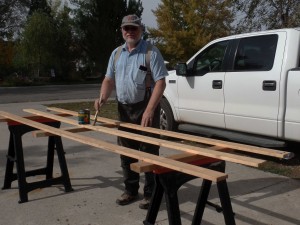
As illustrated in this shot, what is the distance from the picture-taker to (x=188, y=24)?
34.6m

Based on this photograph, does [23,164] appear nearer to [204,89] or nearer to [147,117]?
[147,117]

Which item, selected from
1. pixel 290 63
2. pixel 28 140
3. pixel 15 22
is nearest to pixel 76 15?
pixel 15 22

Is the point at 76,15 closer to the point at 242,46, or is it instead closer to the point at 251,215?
the point at 242,46

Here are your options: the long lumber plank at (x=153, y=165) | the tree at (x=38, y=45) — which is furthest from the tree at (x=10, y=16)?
the long lumber plank at (x=153, y=165)

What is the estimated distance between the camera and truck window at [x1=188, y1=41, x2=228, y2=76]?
6.88 metres

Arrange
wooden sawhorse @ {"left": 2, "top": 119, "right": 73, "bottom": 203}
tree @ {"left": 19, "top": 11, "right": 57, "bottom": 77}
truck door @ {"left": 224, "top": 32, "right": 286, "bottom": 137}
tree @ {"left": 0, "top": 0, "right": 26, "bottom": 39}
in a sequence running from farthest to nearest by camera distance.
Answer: tree @ {"left": 0, "top": 0, "right": 26, "bottom": 39}, tree @ {"left": 19, "top": 11, "right": 57, "bottom": 77}, truck door @ {"left": 224, "top": 32, "right": 286, "bottom": 137}, wooden sawhorse @ {"left": 2, "top": 119, "right": 73, "bottom": 203}

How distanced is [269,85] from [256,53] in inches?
27.2

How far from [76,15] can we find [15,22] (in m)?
5.91

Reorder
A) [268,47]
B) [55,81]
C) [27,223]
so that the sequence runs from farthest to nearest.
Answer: [55,81] → [268,47] → [27,223]

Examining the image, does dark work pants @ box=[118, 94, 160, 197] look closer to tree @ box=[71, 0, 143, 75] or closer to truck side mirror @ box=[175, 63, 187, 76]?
truck side mirror @ box=[175, 63, 187, 76]

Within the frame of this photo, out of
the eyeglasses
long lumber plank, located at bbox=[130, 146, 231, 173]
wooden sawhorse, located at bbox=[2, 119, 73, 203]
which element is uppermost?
the eyeglasses

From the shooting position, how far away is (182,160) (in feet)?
10.2

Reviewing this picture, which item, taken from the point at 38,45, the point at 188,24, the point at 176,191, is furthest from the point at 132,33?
the point at 38,45

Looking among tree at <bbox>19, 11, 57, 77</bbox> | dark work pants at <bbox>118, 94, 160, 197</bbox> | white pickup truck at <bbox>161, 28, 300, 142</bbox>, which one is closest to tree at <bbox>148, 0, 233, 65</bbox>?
tree at <bbox>19, 11, 57, 77</bbox>
